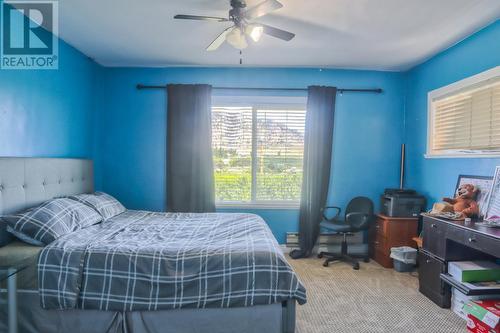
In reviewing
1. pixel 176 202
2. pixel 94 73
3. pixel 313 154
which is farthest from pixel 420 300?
pixel 94 73

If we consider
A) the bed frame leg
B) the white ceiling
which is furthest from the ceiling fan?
the bed frame leg

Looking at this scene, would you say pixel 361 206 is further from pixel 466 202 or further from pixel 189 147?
pixel 189 147

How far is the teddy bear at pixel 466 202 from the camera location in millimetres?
2666

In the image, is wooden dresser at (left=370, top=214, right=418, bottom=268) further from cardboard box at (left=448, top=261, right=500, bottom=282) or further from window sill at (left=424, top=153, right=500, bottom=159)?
cardboard box at (left=448, top=261, right=500, bottom=282)

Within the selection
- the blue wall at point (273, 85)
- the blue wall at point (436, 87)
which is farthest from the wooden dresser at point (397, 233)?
the blue wall at point (273, 85)

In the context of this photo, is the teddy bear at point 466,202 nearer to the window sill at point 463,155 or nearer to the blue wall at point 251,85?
the window sill at point 463,155

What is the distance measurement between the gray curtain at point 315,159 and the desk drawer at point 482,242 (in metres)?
1.78

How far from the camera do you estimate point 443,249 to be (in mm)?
2602

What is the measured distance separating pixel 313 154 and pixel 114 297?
9.40 feet

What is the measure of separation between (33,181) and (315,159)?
3.07 metres

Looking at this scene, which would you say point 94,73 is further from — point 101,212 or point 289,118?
point 289,118

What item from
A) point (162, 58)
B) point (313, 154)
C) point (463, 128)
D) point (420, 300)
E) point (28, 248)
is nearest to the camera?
point (28, 248)

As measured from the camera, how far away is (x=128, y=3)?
238 centimetres

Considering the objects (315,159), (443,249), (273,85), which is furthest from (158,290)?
(273,85)
